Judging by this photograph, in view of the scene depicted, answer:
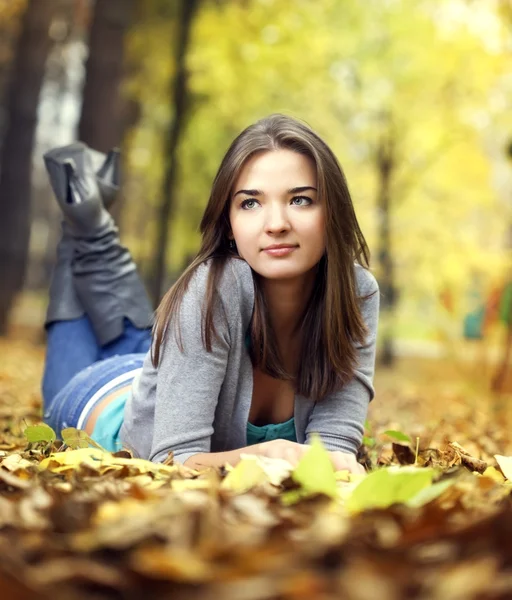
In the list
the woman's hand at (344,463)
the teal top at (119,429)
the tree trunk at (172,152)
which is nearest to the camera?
the woman's hand at (344,463)

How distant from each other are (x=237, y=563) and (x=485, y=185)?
1083 centimetres

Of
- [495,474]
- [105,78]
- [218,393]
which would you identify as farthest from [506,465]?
[105,78]

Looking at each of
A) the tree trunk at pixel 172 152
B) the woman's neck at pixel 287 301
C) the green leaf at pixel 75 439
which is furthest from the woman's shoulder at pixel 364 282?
the tree trunk at pixel 172 152

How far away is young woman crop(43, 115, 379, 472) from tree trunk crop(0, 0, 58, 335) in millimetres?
8358

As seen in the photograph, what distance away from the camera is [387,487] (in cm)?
137

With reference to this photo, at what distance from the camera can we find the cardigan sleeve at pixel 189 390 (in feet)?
6.94

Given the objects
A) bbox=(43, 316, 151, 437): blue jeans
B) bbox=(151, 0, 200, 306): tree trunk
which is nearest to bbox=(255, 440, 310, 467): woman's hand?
bbox=(43, 316, 151, 437): blue jeans

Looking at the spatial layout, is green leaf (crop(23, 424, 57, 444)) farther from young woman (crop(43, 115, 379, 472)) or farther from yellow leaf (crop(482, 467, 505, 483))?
yellow leaf (crop(482, 467, 505, 483))

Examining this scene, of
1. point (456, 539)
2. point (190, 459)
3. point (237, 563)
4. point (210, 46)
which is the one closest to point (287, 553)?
point (237, 563)

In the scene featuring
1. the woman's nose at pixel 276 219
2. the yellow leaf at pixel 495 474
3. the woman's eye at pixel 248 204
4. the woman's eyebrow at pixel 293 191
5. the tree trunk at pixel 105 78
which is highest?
the tree trunk at pixel 105 78

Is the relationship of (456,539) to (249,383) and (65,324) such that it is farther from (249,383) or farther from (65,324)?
(65,324)

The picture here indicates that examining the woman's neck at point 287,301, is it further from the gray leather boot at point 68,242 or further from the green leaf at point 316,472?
the gray leather boot at point 68,242

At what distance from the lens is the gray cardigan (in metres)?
2.13

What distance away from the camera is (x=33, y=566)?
104cm
